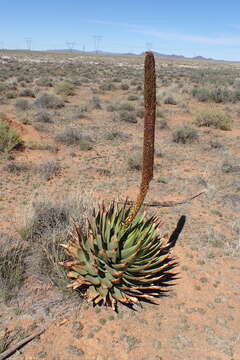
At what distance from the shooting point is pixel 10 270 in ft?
14.5

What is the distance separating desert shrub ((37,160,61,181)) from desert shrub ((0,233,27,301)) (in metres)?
3.82

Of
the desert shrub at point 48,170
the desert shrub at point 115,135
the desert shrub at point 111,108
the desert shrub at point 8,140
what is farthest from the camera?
the desert shrub at point 111,108

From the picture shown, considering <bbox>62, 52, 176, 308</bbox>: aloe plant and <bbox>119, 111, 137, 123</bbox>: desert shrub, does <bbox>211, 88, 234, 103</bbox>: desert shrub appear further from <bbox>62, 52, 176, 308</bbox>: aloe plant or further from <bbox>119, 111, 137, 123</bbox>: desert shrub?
<bbox>62, 52, 176, 308</bbox>: aloe plant

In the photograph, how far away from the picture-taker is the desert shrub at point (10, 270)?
4191 millimetres

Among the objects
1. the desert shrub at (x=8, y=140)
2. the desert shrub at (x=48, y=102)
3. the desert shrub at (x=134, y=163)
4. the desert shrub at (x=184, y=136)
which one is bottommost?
the desert shrub at (x=134, y=163)

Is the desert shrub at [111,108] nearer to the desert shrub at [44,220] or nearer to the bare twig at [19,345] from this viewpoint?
the desert shrub at [44,220]

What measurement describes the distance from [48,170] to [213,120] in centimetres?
1017

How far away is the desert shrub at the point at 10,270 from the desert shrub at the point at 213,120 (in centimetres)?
1309

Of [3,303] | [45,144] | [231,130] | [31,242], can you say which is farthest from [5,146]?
[231,130]

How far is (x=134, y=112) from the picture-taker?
55.7ft

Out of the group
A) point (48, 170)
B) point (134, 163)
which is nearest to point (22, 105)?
point (48, 170)

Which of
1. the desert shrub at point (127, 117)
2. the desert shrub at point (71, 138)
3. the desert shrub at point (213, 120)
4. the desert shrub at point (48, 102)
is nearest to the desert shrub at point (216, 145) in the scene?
the desert shrub at point (213, 120)

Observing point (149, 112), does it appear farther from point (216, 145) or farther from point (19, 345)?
point (216, 145)

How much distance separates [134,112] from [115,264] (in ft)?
44.9
